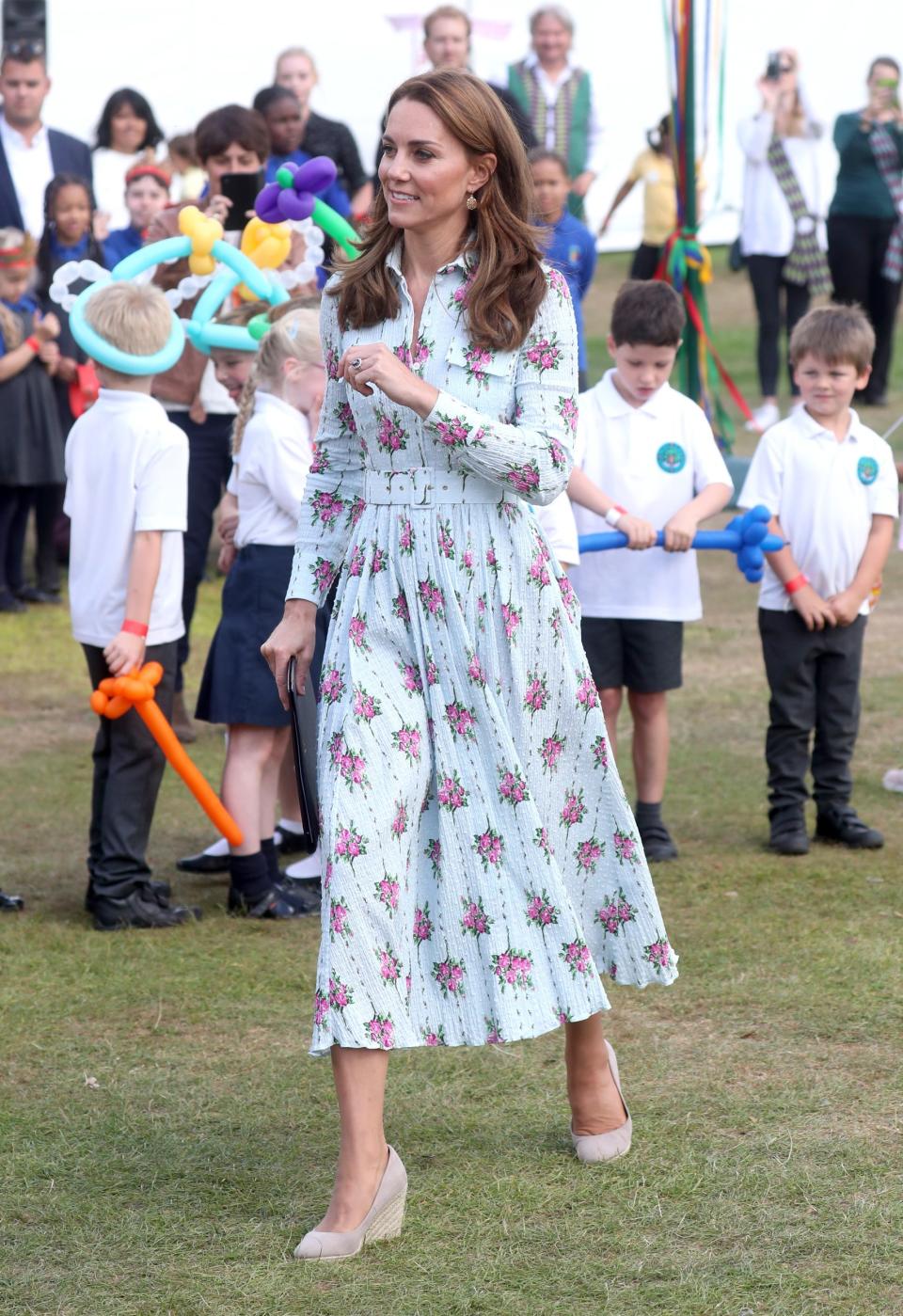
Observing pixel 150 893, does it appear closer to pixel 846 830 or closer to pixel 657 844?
pixel 657 844

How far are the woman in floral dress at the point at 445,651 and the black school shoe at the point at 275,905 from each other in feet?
5.47

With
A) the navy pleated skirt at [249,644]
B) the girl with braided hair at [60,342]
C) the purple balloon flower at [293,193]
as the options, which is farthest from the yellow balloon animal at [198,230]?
the girl with braided hair at [60,342]

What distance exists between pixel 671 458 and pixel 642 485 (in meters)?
0.11

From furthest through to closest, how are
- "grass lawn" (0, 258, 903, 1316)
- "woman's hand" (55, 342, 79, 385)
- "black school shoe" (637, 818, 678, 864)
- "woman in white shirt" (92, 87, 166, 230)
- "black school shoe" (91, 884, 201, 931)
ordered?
"woman in white shirt" (92, 87, 166, 230), "woman's hand" (55, 342, 79, 385), "black school shoe" (637, 818, 678, 864), "black school shoe" (91, 884, 201, 931), "grass lawn" (0, 258, 903, 1316)

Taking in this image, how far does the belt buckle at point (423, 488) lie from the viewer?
10.0ft

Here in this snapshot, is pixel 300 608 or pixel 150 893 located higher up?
pixel 300 608

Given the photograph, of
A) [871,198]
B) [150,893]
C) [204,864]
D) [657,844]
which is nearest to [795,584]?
[657,844]

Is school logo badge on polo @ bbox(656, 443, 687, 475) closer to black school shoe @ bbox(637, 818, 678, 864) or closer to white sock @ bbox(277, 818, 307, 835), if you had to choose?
black school shoe @ bbox(637, 818, 678, 864)

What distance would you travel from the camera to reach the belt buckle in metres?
3.06

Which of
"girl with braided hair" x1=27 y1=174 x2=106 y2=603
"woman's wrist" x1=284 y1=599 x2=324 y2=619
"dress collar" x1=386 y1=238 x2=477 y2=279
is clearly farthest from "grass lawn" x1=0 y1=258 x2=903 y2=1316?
"girl with braided hair" x1=27 y1=174 x2=106 y2=603

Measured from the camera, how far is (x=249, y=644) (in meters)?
4.70

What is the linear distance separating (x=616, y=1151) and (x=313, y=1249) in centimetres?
62

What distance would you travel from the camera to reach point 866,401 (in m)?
13.6

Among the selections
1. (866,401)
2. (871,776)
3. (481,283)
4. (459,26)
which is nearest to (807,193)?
(866,401)
